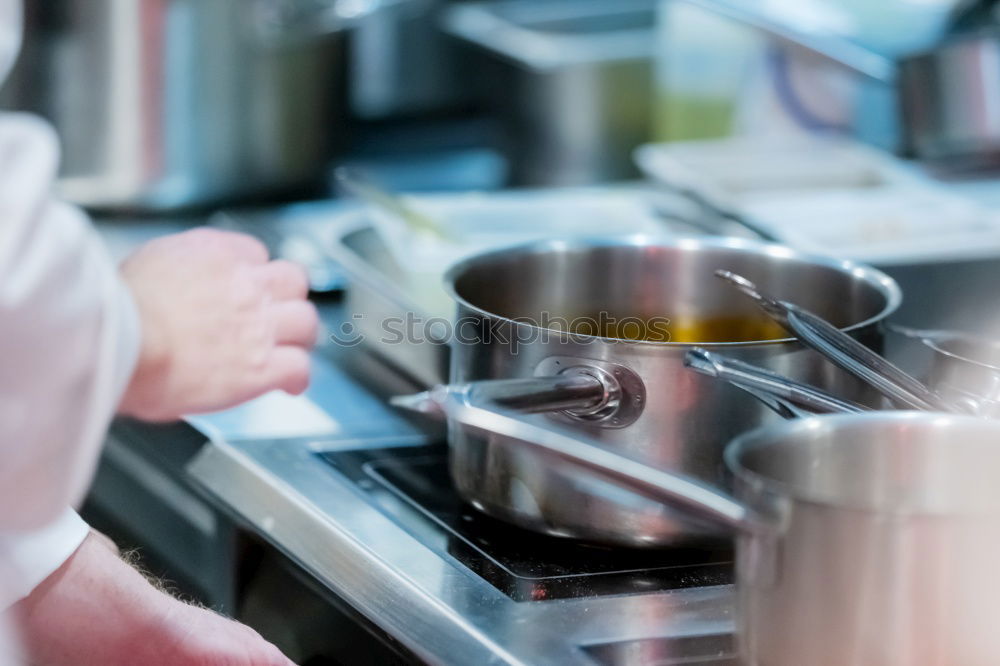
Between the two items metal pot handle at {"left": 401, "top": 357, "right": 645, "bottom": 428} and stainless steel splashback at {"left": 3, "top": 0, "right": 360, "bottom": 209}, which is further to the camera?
stainless steel splashback at {"left": 3, "top": 0, "right": 360, "bottom": 209}

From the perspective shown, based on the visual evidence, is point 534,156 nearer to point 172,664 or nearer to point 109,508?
point 109,508

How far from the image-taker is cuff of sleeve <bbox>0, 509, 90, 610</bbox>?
2.49 ft

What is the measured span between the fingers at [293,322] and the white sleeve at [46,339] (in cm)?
12

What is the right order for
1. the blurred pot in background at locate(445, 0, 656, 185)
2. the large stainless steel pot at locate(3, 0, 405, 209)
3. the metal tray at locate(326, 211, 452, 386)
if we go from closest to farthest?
the metal tray at locate(326, 211, 452, 386) → the large stainless steel pot at locate(3, 0, 405, 209) → the blurred pot in background at locate(445, 0, 656, 185)

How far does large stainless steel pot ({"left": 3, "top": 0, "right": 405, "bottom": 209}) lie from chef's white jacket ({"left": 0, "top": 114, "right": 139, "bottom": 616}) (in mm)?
956

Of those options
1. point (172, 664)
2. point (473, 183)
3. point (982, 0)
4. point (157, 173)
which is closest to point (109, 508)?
point (172, 664)

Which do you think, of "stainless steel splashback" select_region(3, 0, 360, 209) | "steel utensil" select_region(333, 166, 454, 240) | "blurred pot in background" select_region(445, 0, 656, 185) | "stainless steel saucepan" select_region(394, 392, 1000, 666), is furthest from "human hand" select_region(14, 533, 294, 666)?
"blurred pot in background" select_region(445, 0, 656, 185)

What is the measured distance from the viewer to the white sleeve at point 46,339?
0.58 m

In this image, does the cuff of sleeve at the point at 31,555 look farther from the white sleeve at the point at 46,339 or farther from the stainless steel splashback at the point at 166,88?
the stainless steel splashback at the point at 166,88

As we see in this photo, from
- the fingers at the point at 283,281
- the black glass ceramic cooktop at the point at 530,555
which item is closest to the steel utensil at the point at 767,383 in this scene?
the black glass ceramic cooktop at the point at 530,555

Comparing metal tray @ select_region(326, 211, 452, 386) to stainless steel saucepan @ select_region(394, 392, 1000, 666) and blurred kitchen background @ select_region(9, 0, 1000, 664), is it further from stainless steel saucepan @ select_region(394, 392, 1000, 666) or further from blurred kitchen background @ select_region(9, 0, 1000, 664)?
stainless steel saucepan @ select_region(394, 392, 1000, 666)

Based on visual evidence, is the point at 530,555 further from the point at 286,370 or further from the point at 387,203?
the point at 387,203

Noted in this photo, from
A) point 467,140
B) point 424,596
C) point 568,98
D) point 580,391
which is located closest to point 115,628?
point 424,596

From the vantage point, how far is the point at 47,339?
1.94ft
